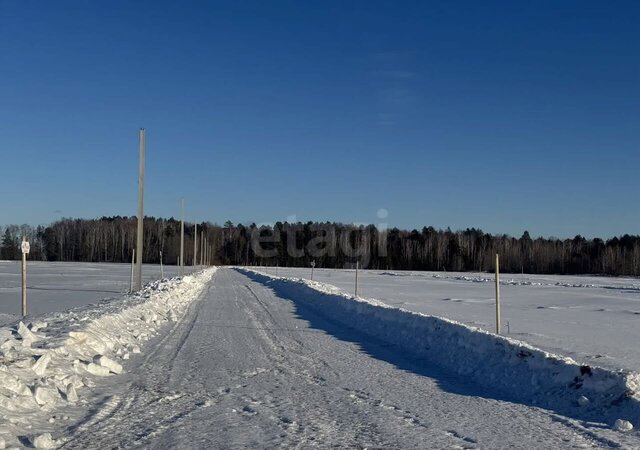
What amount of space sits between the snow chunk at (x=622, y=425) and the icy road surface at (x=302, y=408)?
11cm

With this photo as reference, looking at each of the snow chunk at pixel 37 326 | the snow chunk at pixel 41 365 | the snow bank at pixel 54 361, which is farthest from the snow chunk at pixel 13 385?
the snow chunk at pixel 37 326

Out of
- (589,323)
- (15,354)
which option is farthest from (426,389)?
(589,323)

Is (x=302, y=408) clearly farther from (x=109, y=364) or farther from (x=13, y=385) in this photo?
(x=109, y=364)

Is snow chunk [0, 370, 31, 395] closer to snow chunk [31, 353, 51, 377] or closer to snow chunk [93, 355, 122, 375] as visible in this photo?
snow chunk [31, 353, 51, 377]

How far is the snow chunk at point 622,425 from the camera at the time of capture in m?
6.95

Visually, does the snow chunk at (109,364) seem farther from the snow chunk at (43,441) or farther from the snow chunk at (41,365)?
the snow chunk at (43,441)

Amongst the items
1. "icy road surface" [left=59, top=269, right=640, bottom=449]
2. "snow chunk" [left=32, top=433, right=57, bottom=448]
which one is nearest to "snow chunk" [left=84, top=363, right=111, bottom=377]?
"icy road surface" [left=59, top=269, right=640, bottom=449]

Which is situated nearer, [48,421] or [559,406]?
[48,421]

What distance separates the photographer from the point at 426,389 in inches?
356

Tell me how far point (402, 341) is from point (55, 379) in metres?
7.95

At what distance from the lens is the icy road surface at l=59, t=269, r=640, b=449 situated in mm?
6406

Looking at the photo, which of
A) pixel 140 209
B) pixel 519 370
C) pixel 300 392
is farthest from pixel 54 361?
pixel 140 209

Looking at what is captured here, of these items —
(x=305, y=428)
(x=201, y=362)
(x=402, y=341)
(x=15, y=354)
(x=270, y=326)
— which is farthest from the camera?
(x=270, y=326)

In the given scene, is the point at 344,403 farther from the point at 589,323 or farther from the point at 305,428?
the point at 589,323
